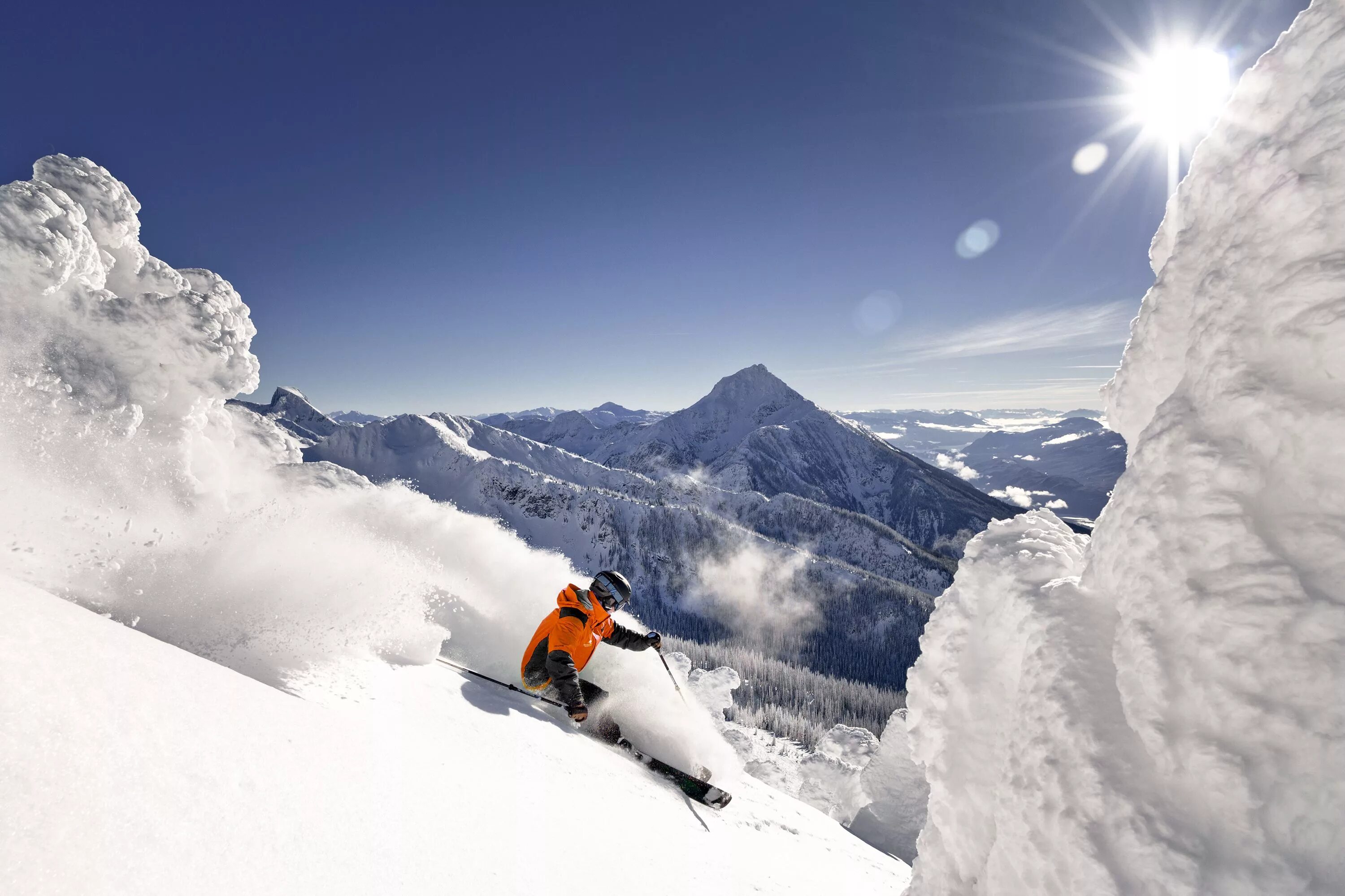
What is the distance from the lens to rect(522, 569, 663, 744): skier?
781cm

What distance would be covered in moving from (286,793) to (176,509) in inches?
324

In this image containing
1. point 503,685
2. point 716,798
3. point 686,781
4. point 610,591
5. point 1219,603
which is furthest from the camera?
point 610,591

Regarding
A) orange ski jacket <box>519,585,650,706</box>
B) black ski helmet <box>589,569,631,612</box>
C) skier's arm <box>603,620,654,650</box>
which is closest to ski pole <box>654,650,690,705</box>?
skier's arm <box>603,620,654,650</box>

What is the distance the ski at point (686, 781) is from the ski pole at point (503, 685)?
4.03ft

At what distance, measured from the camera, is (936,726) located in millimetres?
4281

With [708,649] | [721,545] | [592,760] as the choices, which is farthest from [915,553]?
[592,760]

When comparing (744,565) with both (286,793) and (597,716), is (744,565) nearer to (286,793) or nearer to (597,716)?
(597,716)

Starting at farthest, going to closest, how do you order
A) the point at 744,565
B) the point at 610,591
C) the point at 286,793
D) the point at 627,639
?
the point at 744,565, the point at 627,639, the point at 610,591, the point at 286,793

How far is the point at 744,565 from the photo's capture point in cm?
14450

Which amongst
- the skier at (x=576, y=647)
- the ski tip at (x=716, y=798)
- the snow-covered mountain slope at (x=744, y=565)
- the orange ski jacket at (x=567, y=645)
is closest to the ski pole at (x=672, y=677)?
the skier at (x=576, y=647)

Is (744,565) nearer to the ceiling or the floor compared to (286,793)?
nearer to the ceiling

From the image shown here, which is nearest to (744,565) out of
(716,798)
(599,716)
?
(599,716)

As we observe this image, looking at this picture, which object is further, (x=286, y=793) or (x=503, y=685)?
(x=503, y=685)

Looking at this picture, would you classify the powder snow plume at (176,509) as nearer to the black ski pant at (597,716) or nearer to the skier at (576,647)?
the black ski pant at (597,716)
